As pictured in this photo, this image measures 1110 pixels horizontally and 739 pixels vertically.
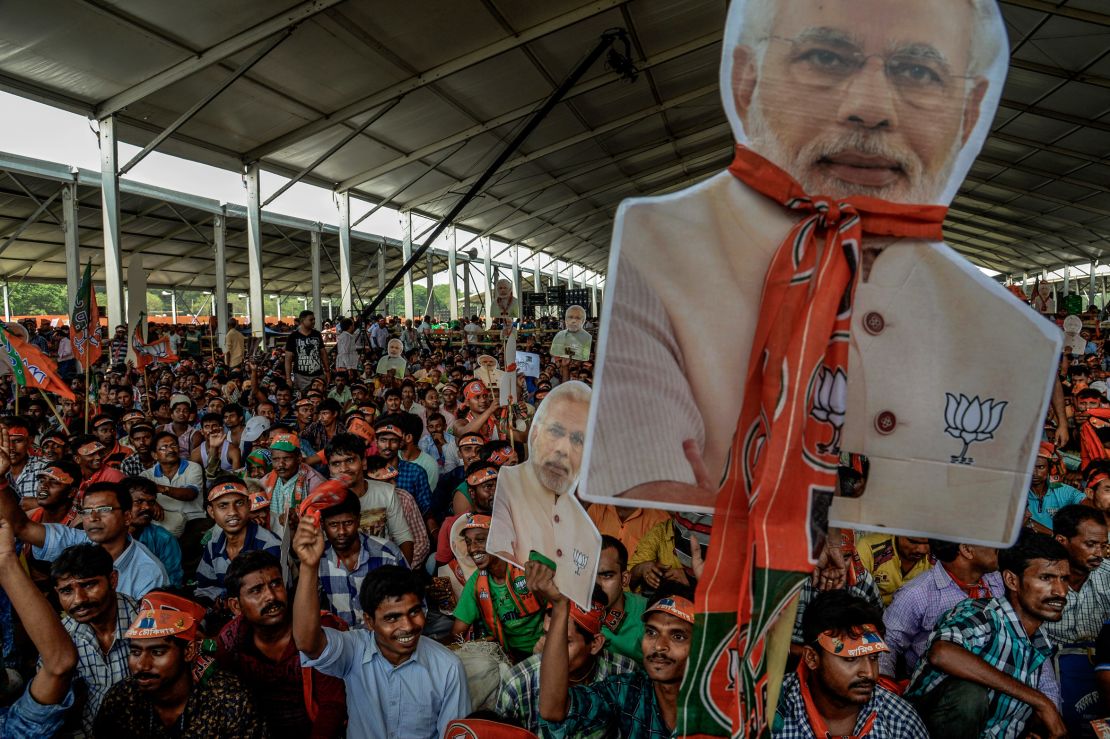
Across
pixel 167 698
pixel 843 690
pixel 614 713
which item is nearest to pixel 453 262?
pixel 167 698

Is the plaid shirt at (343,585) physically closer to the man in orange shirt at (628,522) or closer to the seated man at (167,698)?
the seated man at (167,698)

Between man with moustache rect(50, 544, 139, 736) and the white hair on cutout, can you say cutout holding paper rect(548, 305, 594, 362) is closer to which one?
man with moustache rect(50, 544, 139, 736)

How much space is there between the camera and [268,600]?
2.70 meters

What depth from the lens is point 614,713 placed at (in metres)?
2.32

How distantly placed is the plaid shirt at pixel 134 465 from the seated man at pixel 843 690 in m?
4.71

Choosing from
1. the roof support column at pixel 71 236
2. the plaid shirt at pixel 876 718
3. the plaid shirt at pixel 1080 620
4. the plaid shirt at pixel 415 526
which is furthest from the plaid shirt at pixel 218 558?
the roof support column at pixel 71 236

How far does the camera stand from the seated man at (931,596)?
2.92 meters

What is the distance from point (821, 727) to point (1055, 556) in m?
1.12

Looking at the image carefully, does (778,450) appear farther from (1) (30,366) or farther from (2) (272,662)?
(1) (30,366)

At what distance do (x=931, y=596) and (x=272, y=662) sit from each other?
2661 mm

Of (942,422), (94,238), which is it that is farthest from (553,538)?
(94,238)

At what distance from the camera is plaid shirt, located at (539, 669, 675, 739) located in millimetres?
2246

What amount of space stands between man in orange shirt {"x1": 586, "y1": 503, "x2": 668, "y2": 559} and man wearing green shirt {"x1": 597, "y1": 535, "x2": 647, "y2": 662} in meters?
0.92

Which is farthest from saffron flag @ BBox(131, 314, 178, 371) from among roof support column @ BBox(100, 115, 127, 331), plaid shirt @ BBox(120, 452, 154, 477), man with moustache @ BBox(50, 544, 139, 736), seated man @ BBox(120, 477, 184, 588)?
man with moustache @ BBox(50, 544, 139, 736)
